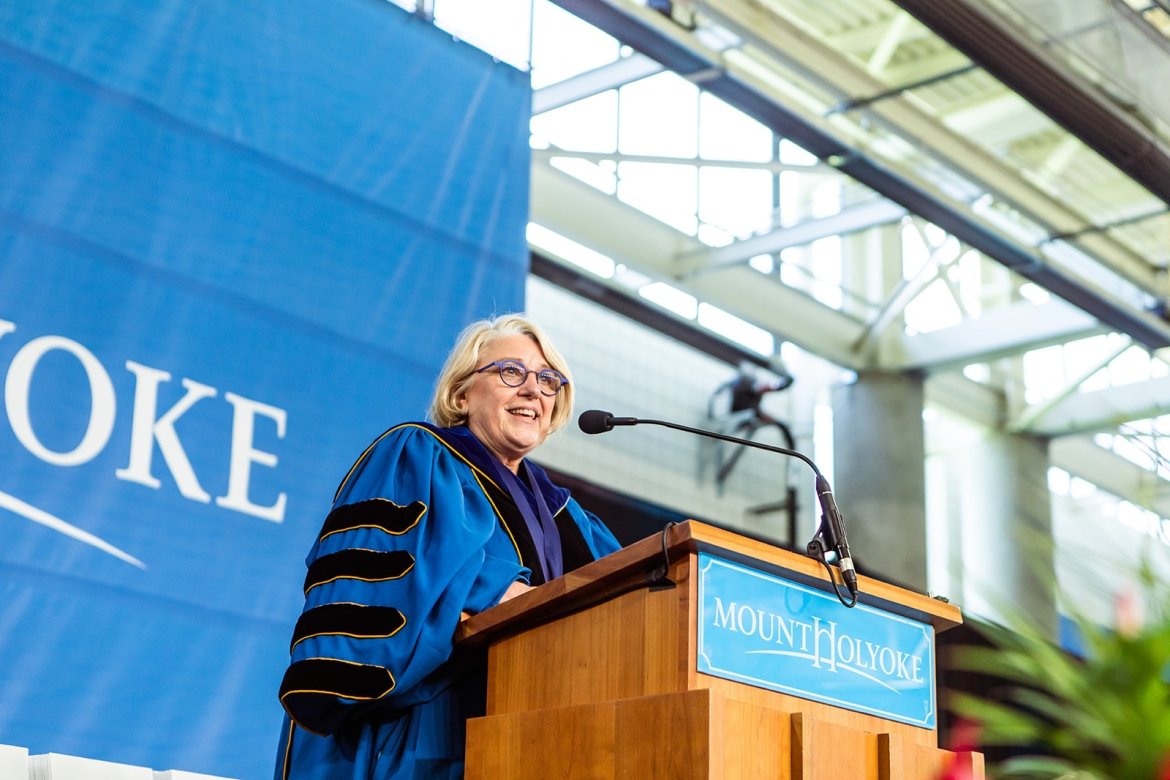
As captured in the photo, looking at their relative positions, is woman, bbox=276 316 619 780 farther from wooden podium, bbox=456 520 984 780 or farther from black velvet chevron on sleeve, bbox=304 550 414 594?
wooden podium, bbox=456 520 984 780

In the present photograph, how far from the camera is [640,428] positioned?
8812 mm

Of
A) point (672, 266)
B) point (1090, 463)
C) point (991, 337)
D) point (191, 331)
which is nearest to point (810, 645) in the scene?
point (191, 331)

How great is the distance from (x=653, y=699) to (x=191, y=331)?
92.2 inches

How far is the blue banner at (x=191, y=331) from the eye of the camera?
3418 millimetres

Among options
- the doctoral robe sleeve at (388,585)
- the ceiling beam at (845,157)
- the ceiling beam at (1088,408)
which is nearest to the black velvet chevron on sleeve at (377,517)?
the doctoral robe sleeve at (388,585)

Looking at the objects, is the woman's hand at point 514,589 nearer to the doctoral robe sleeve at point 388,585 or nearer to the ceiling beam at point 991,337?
the doctoral robe sleeve at point 388,585

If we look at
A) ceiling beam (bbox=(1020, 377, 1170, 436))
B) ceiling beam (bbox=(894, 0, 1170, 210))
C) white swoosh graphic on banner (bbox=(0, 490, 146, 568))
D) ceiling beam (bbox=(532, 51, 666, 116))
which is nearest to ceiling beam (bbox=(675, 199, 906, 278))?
ceiling beam (bbox=(532, 51, 666, 116))

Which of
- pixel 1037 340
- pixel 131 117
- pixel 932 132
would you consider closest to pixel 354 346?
pixel 131 117

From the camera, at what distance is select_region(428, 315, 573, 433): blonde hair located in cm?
273

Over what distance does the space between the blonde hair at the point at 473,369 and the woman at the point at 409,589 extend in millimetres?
76

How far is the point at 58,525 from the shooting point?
3408mm

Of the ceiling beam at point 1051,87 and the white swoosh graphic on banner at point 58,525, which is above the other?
the ceiling beam at point 1051,87

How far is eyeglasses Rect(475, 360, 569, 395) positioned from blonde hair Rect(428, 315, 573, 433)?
0.09 ft

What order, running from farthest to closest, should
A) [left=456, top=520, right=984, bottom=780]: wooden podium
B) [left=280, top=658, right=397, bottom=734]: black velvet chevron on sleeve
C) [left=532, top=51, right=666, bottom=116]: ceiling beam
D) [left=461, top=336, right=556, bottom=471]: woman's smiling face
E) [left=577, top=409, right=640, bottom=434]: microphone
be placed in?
[left=532, top=51, right=666, bottom=116]: ceiling beam
[left=461, top=336, right=556, bottom=471]: woman's smiling face
[left=577, top=409, right=640, bottom=434]: microphone
[left=280, top=658, right=397, bottom=734]: black velvet chevron on sleeve
[left=456, top=520, right=984, bottom=780]: wooden podium
